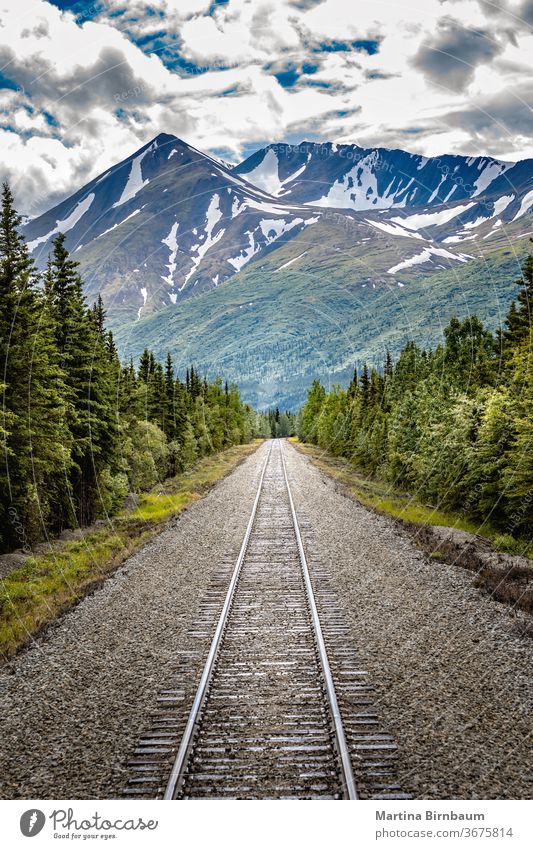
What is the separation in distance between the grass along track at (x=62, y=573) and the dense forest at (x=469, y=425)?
1271 centimetres

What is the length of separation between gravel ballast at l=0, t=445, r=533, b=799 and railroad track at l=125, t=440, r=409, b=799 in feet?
0.91

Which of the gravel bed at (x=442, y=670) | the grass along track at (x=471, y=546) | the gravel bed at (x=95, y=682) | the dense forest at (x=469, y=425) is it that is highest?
the dense forest at (x=469, y=425)

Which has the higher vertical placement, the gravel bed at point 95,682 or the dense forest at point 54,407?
the dense forest at point 54,407

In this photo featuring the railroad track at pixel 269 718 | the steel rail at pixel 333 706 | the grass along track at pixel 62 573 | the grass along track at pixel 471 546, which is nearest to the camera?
the steel rail at pixel 333 706

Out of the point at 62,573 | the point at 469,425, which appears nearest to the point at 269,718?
the point at 62,573

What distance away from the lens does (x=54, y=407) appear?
69.1ft

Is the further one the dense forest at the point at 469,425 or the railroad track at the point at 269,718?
the dense forest at the point at 469,425

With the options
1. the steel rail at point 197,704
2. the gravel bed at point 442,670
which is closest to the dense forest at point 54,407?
the steel rail at point 197,704

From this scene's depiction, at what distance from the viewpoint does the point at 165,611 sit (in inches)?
457

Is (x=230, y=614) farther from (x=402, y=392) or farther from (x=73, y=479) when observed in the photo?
(x=402, y=392)

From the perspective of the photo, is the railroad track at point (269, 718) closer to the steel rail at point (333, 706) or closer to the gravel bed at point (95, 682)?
the steel rail at point (333, 706)

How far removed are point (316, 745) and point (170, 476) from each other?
49.7 meters

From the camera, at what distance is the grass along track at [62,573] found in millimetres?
11730

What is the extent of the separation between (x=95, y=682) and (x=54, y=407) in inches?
579
